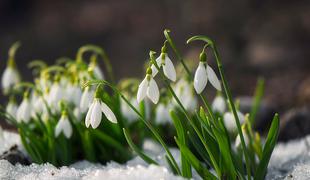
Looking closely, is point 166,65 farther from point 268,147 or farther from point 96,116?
point 268,147

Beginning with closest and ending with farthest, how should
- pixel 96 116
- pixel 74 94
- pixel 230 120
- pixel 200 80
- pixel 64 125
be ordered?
pixel 200 80 → pixel 96 116 → pixel 64 125 → pixel 230 120 → pixel 74 94

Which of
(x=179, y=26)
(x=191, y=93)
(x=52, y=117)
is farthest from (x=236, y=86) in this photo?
(x=52, y=117)

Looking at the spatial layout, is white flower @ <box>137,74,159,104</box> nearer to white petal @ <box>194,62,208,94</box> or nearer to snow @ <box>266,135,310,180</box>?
white petal @ <box>194,62,208,94</box>

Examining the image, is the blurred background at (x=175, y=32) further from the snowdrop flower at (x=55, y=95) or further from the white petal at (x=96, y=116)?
the white petal at (x=96, y=116)

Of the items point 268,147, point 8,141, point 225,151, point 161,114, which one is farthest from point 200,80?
point 8,141

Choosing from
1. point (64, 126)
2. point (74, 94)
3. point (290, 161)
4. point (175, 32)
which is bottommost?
point (290, 161)

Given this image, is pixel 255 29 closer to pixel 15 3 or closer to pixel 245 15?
pixel 245 15
